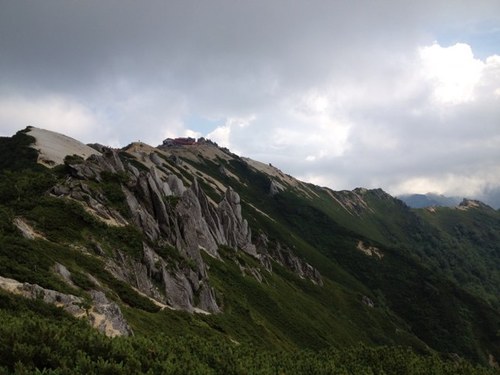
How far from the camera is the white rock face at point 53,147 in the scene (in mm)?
100069

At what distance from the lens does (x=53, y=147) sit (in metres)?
114

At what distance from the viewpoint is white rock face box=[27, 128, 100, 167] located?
100m

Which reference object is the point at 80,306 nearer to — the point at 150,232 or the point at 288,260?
Result: the point at 150,232

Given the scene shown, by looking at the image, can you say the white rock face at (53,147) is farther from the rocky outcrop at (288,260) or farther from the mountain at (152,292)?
the rocky outcrop at (288,260)

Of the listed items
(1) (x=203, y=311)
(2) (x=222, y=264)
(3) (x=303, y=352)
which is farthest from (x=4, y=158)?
(3) (x=303, y=352)

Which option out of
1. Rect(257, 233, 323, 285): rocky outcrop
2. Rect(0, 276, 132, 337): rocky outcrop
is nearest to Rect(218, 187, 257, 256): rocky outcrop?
Rect(257, 233, 323, 285): rocky outcrop

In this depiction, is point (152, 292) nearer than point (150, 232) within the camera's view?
Yes

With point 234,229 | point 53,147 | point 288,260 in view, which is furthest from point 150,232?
point 288,260

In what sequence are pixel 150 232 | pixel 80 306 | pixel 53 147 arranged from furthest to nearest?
1. pixel 53 147
2. pixel 150 232
3. pixel 80 306

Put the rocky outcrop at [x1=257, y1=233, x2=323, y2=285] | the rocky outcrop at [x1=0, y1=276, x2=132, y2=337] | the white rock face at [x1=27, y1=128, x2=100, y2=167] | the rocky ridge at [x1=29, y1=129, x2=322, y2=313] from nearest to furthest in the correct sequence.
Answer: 1. the rocky outcrop at [x1=0, y1=276, x2=132, y2=337]
2. the rocky ridge at [x1=29, y1=129, x2=322, y2=313]
3. the white rock face at [x1=27, y1=128, x2=100, y2=167]
4. the rocky outcrop at [x1=257, y1=233, x2=323, y2=285]

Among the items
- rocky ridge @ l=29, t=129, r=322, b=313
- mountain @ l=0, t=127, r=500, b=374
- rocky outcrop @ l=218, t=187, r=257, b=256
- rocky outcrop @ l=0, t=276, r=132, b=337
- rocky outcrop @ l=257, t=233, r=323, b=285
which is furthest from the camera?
rocky outcrop @ l=257, t=233, r=323, b=285

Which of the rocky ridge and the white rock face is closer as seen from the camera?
the rocky ridge

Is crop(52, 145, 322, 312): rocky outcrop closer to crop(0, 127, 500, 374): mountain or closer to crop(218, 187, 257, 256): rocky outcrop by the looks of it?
crop(0, 127, 500, 374): mountain

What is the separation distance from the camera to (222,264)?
88625 mm
